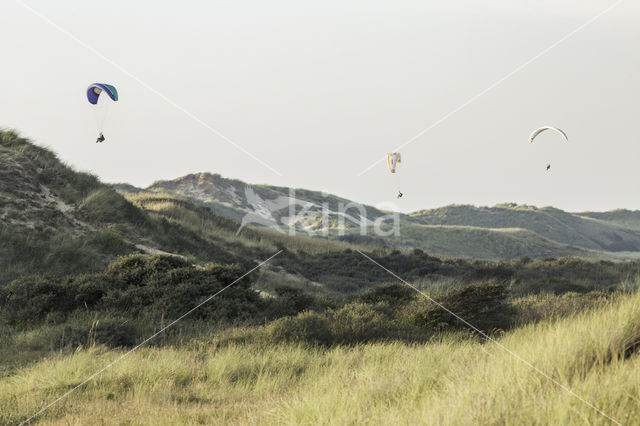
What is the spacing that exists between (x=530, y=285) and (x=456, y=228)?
55676 mm

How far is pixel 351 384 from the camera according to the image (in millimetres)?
6137

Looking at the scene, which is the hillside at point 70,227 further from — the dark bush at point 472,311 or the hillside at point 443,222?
the hillside at point 443,222

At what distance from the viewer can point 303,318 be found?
420 inches

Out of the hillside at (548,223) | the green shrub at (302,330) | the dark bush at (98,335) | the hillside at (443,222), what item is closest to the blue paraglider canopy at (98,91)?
the dark bush at (98,335)

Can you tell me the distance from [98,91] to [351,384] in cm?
1925

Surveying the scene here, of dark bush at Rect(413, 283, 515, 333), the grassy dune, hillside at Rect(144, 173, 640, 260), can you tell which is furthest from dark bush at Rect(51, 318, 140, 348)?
hillside at Rect(144, 173, 640, 260)

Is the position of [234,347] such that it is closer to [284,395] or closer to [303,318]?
[303,318]

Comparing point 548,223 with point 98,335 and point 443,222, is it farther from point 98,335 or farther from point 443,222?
point 98,335

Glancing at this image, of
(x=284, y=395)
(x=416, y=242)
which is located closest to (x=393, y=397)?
(x=284, y=395)

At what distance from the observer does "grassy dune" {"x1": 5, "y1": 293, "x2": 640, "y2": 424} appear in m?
3.95

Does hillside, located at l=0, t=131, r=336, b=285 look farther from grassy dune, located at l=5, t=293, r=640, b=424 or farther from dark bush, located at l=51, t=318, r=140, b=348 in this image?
grassy dune, located at l=5, t=293, r=640, b=424

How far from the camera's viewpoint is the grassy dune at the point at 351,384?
3949 millimetres

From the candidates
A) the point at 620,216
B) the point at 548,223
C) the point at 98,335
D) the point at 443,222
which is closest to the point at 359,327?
the point at 98,335

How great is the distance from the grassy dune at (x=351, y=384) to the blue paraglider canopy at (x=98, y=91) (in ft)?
42.9
